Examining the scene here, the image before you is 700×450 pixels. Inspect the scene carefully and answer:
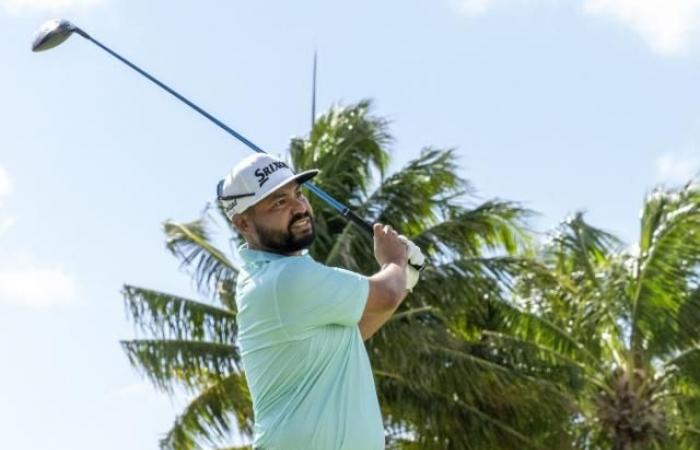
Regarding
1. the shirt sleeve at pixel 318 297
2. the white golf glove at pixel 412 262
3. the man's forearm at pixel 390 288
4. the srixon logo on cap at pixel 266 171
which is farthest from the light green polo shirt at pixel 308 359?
the white golf glove at pixel 412 262

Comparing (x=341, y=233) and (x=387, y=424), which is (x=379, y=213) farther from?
(x=387, y=424)

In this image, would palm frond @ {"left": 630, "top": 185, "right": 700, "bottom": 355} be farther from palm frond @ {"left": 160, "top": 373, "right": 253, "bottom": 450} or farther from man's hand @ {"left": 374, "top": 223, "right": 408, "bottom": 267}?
man's hand @ {"left": 374, "top": 223, "right": 408, "bottom": 267}

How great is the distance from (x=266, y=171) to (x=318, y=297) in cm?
52

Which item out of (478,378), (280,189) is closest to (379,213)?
(478,378)

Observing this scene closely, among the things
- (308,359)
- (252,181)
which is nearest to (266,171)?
(252,181)

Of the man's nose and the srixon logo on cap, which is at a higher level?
the srixon logo on cap

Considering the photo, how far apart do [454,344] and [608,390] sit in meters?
3.15

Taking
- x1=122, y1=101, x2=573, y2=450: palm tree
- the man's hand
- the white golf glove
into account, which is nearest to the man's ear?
the man's hand

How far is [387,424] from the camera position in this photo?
95.2 feet

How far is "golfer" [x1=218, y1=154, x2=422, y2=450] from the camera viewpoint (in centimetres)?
682

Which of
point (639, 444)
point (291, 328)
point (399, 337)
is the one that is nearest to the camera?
point (291, 328)

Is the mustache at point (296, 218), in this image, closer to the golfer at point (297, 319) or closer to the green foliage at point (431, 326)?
the golfer at point (297, 319)

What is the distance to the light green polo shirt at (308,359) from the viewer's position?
267 inches

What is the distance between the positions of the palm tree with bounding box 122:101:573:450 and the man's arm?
1943cm
